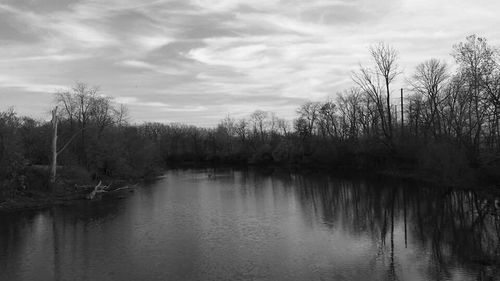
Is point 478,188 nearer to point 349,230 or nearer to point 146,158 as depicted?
point 349,230

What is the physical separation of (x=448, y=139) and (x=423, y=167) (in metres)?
4.44

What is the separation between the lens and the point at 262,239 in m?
19.0

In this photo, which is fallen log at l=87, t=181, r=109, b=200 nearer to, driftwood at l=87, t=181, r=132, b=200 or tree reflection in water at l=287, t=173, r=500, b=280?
driftwood at l=87, t=181, r=132, b=200

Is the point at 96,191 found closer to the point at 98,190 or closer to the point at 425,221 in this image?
the point at 98,190

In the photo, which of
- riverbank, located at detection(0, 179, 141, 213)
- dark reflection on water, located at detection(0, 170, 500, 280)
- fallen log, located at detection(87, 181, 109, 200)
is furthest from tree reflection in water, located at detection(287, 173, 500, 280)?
riverbank, located at detection(0, 179, 141, 213)

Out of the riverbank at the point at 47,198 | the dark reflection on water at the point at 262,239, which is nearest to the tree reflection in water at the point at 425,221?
the dark reflection on water at the point at 262,239

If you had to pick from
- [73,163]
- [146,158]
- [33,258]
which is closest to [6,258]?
[33,258]

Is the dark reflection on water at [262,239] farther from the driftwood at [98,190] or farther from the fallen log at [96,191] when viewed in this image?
the driftwood at [98,190]

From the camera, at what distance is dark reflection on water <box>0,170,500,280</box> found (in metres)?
14.4

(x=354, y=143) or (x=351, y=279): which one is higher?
(x=354, y=143)

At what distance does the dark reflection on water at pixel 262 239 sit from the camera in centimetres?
1437

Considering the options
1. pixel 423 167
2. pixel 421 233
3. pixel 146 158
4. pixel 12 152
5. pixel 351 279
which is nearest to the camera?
pixel 351 279

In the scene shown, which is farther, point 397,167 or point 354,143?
point 354,143

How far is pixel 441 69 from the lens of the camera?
4762cm
